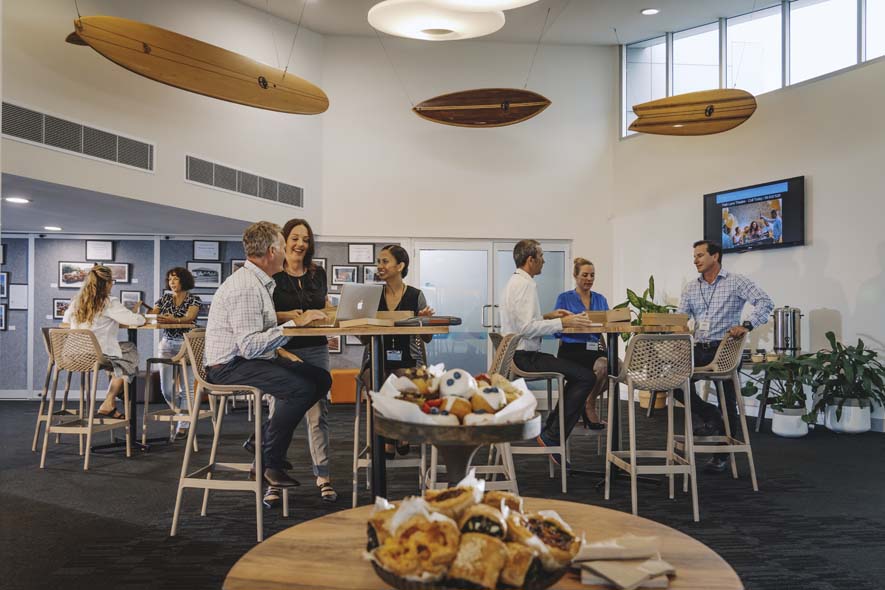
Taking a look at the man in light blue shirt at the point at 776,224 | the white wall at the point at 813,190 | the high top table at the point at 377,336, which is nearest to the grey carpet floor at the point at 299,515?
the high top table at the point at 377,336

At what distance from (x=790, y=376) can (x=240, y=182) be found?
596 cm

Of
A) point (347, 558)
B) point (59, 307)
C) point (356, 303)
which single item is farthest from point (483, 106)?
point (347, 558)

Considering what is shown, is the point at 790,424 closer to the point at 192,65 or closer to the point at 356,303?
the point at 356,303

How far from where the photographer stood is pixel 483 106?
7.19 metres

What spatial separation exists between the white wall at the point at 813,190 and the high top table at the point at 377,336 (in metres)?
5.38

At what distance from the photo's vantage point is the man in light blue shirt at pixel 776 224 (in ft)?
→ 23.8

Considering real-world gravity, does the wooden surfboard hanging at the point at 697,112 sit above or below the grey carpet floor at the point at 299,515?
above

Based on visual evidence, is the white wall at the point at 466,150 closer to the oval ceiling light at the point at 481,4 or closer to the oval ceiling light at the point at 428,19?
the oval ceiling light at the point at 428,19

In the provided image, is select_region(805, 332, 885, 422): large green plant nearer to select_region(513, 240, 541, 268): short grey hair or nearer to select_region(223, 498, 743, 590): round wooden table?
select_region(513, 240, 541, 268): short grey hair

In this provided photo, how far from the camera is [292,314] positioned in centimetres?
358

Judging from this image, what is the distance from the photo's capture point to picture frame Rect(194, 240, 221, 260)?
9.20 m

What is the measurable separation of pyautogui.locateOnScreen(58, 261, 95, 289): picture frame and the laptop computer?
7261mm

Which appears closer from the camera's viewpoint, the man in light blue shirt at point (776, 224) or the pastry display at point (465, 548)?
the pastry display at point (465, 548)

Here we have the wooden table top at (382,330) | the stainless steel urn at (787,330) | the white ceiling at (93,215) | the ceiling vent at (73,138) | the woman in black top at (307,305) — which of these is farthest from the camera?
the stainless steel urn at (787,330)
